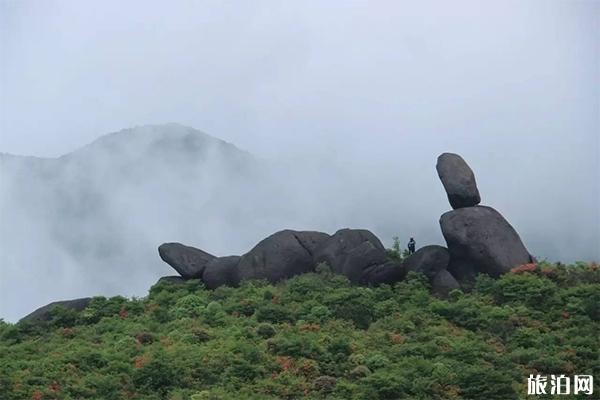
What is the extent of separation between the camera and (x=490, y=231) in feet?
157

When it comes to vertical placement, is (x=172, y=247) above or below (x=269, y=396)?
above

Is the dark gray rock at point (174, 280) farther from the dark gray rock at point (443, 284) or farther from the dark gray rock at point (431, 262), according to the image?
the dark gray rock at point (443, 284)

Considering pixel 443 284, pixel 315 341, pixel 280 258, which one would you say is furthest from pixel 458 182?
pixel 315 341

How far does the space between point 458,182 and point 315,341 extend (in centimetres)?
1427

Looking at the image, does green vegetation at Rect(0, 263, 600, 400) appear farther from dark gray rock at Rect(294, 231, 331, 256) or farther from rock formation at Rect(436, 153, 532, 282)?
dark gray rock at Rect(294, 231, 331, 256)

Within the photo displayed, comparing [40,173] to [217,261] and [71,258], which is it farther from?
[217,261]

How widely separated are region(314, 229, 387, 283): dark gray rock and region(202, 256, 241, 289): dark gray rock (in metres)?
3.96

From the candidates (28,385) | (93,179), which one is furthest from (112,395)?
(93,179)

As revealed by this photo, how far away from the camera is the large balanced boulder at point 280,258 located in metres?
50.0

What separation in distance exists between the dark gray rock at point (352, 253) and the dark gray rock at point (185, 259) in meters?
6.08

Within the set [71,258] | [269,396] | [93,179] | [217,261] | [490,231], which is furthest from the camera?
[93,179]

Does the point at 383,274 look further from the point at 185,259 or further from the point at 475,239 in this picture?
the point at 185,259

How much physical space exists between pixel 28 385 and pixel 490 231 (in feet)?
71.6

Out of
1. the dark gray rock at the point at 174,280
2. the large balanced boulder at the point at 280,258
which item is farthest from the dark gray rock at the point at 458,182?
the dark gray rock at the point at 174,280
